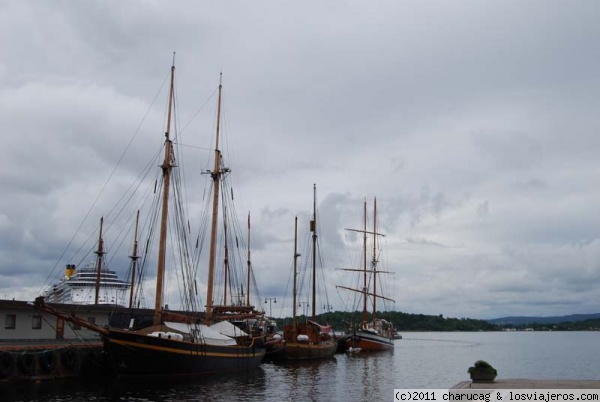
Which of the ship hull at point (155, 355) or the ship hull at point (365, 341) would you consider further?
the ship hull at point (365, 341)

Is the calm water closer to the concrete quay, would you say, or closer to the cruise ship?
the concrete quay

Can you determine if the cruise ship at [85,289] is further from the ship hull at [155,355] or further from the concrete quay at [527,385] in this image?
the concrete quay at [527,385]

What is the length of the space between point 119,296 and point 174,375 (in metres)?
60.7

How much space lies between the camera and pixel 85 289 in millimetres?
98438

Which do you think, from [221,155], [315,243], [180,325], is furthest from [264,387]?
[315,243]

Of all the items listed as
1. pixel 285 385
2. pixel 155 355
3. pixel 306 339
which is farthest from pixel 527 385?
pixel 306 339

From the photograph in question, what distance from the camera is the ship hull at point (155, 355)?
41.4 meters

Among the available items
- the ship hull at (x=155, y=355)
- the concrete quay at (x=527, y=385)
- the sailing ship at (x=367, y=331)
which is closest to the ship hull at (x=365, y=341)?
the sailing ship at (x=367, y=331)

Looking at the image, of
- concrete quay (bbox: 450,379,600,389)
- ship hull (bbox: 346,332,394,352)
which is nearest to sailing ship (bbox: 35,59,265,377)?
concrete quay (bbox: 450,379,600,389)

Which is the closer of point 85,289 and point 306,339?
point 306,339

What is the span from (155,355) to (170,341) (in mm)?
1399

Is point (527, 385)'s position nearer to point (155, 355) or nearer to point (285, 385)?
point (285, 385)

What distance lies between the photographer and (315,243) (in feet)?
277

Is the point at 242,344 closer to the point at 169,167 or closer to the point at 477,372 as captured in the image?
the point at 169,167
